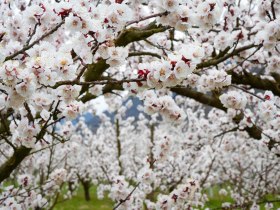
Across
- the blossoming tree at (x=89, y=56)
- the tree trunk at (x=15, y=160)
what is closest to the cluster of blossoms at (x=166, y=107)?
the blossoming tree at (x=89, y=56)

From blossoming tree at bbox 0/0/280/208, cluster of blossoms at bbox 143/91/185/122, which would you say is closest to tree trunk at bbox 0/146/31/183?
blossoming tree at bbox 0/0/280/208

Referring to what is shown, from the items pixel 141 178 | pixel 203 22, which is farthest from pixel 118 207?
pixel 203 22

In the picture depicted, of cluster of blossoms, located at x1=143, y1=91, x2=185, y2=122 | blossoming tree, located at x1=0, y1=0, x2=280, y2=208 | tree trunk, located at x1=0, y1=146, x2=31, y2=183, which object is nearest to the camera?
blossoming tree, located at x1=0, y1=0, x2=280, y2=208

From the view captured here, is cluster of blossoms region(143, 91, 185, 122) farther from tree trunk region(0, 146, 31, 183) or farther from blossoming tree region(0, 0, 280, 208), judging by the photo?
tree trunk region(0, 146, 31, 183)

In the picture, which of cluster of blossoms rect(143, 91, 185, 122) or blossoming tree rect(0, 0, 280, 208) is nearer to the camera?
blossoming tree rect(0, 0, 280, 208)

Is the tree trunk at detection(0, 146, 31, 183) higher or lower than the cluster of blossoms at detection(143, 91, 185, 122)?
lower

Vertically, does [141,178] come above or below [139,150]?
below

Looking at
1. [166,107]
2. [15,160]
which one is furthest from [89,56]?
[15,160]

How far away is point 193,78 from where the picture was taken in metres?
4.89

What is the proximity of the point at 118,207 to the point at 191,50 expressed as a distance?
10.0 feet

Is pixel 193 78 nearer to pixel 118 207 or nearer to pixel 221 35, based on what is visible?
pixel 221 35

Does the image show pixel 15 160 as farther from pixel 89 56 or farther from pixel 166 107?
pixel 89 56

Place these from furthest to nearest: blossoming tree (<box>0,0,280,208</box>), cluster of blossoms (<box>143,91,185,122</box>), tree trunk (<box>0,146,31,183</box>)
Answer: tree trunk (<box>0,146,31,183</box>)
cluster of blossoms (<box>143,91,185,122</box>)
blossoming tree (<box>0,0,280,208</box>)

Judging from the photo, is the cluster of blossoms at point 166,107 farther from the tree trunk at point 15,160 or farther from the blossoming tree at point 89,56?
the tree trunk at point 15,160
